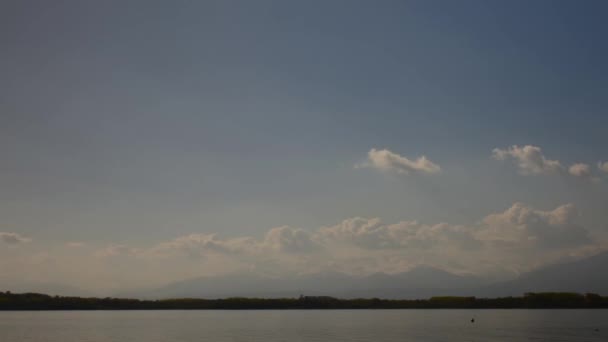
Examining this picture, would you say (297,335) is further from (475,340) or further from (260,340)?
(475,340)

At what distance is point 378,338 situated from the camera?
80.4 meters

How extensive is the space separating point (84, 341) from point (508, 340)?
199 ft

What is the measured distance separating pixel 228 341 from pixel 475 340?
3476 cm

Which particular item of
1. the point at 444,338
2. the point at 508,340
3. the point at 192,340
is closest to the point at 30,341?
the point at 192,340

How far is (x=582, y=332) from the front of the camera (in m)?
90.0

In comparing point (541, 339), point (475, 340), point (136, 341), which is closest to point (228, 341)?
point (136, 341)

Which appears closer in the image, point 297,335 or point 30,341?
point 30,341

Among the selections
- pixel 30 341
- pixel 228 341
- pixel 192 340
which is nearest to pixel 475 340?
pixel 228 341

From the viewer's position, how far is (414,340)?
7694 cm

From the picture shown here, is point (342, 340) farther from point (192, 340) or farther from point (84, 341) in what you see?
point (84, 341)

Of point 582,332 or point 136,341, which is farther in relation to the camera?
point 582,332

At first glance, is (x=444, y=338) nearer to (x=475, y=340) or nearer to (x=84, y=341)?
(x=475, y=340)

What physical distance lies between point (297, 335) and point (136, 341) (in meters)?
24.4

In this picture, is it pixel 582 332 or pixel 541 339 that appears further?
pixel 582 332
